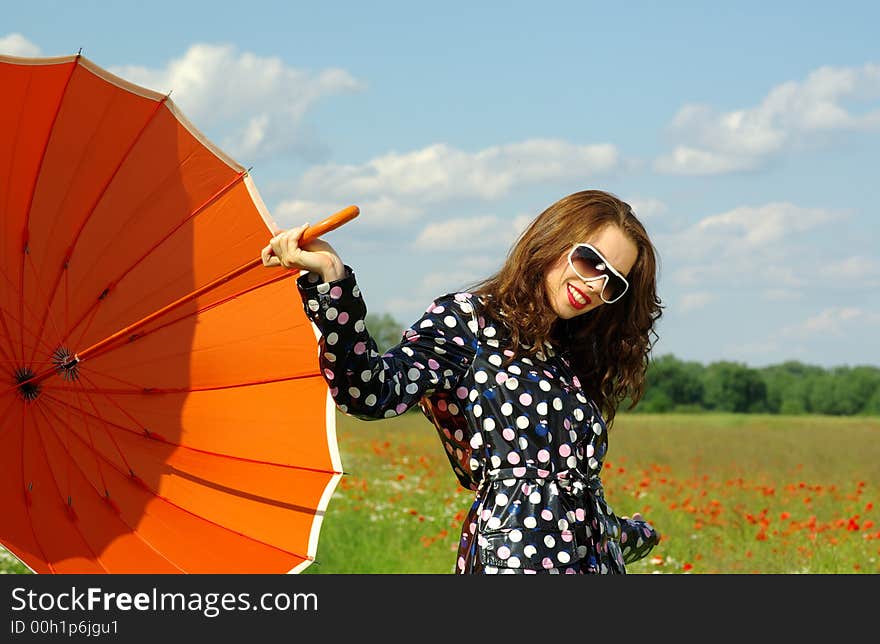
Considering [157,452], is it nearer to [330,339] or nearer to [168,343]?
[168,343]

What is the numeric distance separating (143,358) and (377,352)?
1554 millimetres

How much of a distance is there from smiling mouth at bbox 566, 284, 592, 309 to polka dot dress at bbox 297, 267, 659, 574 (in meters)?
0.16

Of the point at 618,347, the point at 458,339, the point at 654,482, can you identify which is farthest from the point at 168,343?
the point at 654,482

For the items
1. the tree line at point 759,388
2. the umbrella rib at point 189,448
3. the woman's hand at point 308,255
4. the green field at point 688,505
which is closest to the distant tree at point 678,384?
the tree line at point 759,388

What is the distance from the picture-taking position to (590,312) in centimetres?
346

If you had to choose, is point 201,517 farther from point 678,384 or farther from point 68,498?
point 678,384

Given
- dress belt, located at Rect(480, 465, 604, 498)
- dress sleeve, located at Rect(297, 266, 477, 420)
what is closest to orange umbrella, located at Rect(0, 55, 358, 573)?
dress sleeve, located at Rect(297, 266, 477, 420)

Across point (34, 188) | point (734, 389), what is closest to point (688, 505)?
point (34, 188)

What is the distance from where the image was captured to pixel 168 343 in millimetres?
3980

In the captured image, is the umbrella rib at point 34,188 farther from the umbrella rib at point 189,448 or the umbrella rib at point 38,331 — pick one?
the umbrella rib at point 189,448

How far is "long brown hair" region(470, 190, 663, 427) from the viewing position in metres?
3.21

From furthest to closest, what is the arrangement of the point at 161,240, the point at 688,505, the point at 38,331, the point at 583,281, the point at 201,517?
the point at 688,505
the point at 201,517
the point at 161,240
the point at 38,331
the point at 583,281

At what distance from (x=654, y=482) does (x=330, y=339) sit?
7.61 m
